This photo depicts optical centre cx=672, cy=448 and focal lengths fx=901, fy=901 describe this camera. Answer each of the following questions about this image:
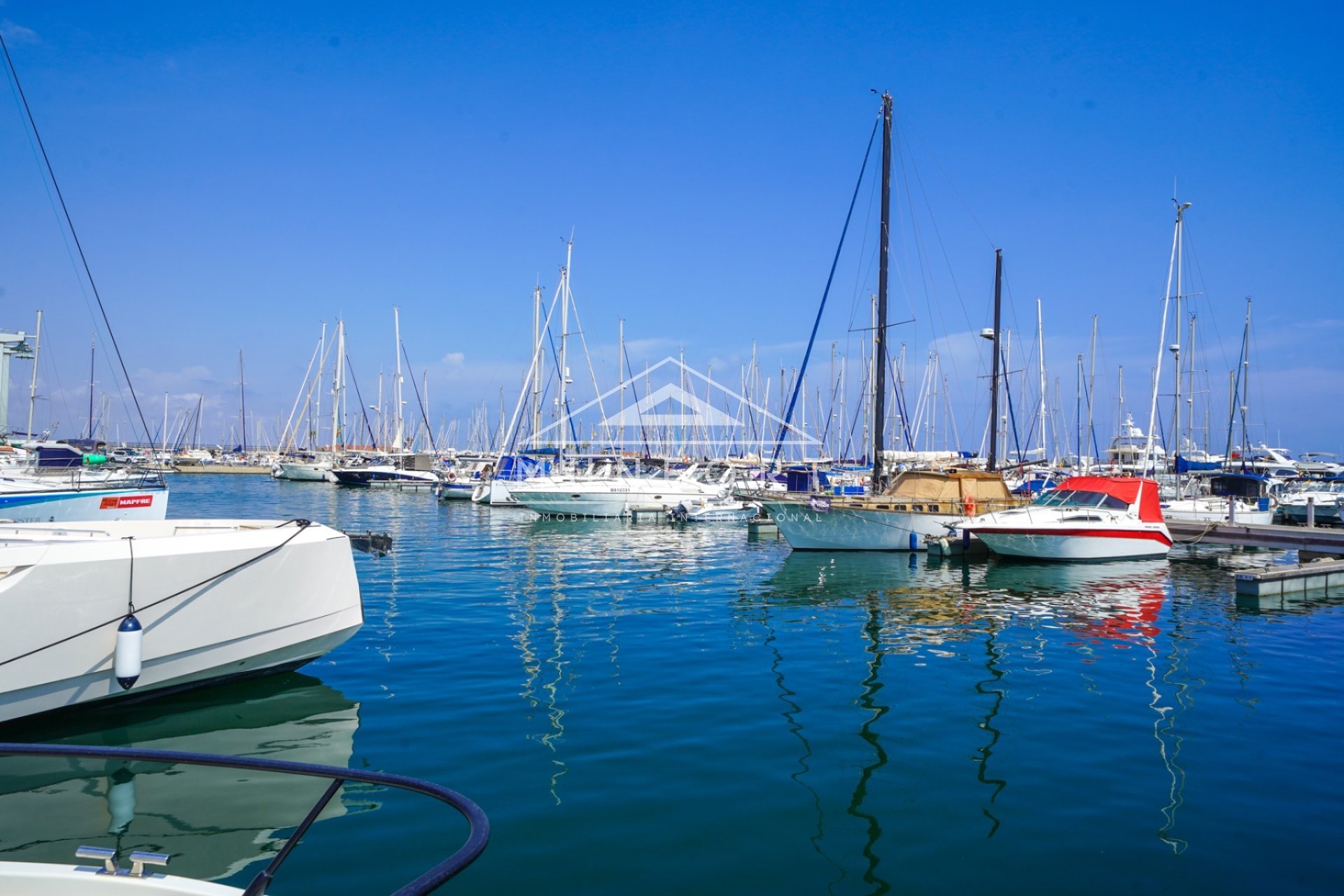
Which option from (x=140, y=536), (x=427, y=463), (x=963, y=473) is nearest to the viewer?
(x=140, y=536)

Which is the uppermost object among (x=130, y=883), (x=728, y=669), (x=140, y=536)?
(x=140, y=536)

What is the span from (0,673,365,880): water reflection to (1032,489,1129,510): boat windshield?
22624 millimetres

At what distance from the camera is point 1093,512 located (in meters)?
25.5

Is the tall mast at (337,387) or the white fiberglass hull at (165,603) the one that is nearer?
the white fiberglass hull at (165,603)

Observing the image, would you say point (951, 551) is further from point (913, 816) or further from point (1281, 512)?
point (1281, 512)

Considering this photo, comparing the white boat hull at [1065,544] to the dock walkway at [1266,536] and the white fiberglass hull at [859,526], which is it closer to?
the white fiberglass hull at [859,526]

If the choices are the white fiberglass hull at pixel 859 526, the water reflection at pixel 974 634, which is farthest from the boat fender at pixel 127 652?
the white fiberglass hull at pixel 859 526

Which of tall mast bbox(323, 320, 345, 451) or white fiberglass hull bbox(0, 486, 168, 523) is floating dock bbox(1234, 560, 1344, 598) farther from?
tall mast bbox(323, 320, 345, 451)

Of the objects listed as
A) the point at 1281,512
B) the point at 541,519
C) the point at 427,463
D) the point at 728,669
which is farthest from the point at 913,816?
the point at 427,463

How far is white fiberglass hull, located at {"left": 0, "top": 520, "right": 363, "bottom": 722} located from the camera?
7.54 m

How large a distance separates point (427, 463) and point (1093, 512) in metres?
69.8

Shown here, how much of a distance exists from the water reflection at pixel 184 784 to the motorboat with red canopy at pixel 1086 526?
66.4 ft

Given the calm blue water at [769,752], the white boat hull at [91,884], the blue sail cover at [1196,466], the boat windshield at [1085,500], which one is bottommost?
the calm blue water at [769,752]

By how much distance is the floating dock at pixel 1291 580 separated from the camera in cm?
1948
